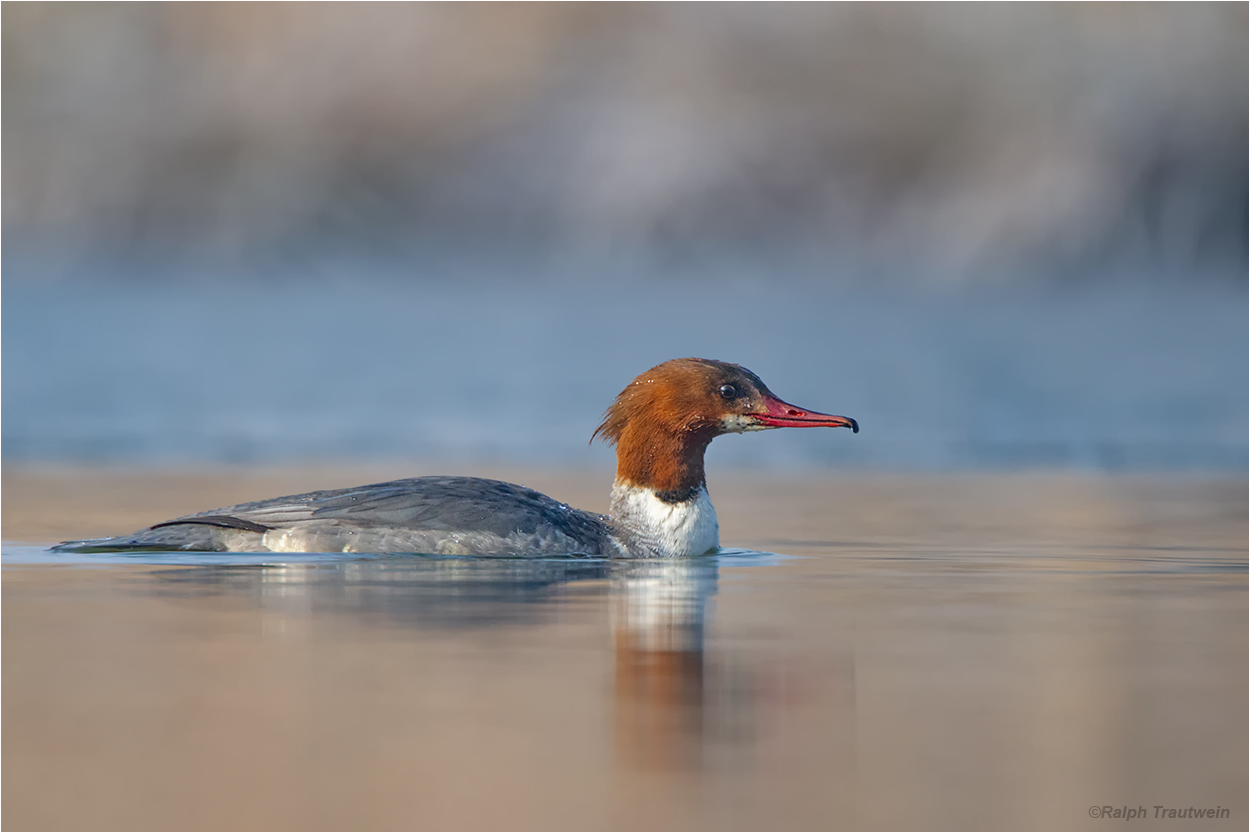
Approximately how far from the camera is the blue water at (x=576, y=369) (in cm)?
1549

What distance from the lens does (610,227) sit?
23.5 meters

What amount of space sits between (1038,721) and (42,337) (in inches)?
578

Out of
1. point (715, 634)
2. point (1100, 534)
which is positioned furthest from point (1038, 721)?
point (1100, 534)

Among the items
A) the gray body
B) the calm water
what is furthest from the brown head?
the gray body

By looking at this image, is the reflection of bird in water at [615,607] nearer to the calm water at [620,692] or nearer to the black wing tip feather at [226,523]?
the calm water at [620,692]

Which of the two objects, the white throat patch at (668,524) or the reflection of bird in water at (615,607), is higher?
the white throat patch at (668,524)

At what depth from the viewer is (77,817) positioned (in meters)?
4.33

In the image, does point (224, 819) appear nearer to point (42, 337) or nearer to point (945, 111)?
point (42, 337)

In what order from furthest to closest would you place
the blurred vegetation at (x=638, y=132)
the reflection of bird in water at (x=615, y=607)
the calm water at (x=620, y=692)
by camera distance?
the blurred vegetation at (x=638, y=132)
the reflection of bird in water at (x=615, y=607)
the calm water at (x=620, y=692)

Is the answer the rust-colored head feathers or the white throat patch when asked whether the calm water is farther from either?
the rust-colored head feathers

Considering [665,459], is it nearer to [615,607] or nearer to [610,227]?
[615,607]

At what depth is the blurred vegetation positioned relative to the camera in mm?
22953

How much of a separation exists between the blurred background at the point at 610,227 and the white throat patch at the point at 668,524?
16.5ft

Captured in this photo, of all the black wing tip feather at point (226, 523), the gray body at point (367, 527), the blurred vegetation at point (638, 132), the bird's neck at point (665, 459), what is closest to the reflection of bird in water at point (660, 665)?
the gray body at point (367, 527)
